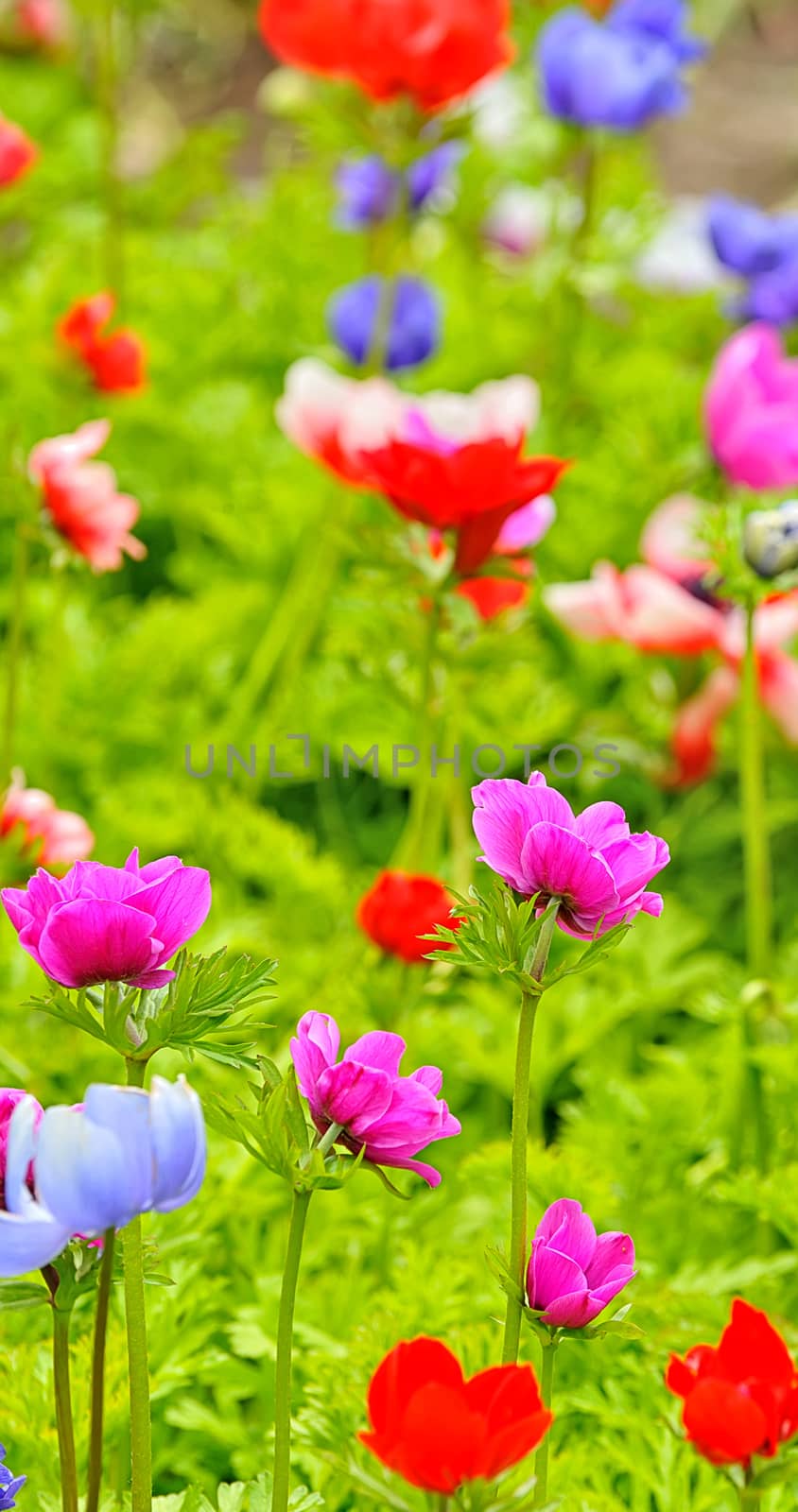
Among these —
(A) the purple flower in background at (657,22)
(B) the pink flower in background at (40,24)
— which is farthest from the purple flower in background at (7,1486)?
(B) the pink flower in background at (40,24)

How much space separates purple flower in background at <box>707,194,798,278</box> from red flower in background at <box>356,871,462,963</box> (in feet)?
3.32

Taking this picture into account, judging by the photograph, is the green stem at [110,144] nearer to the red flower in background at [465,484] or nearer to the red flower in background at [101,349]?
the red flower in background at [101,349]

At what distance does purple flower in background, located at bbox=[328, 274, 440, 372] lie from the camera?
4.98 feet

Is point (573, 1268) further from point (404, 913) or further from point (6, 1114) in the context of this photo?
point (404, 913)

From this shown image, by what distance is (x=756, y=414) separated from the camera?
1244 millimetres

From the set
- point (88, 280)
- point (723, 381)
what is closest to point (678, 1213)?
point (723, 381)

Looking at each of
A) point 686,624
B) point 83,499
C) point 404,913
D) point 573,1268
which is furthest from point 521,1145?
point 686,624

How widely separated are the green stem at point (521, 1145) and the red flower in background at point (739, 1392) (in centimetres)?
5

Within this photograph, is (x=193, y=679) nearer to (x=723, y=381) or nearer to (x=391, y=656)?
(x=391, y=656)

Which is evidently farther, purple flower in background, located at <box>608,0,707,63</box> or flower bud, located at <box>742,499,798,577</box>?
purple flower in background, located at <box>608,0,707,63</box>

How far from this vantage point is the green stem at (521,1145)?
0.49 meters

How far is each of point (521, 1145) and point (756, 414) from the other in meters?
0.87

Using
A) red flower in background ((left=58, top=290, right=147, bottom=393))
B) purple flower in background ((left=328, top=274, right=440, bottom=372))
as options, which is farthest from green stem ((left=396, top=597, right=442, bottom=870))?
purple flower in background ((left=328, top=274, right=440, bottom=372))

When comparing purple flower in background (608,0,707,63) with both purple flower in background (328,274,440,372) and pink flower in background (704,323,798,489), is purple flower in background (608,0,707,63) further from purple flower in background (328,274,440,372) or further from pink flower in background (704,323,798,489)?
pink flower in background (704,323,798,489)
